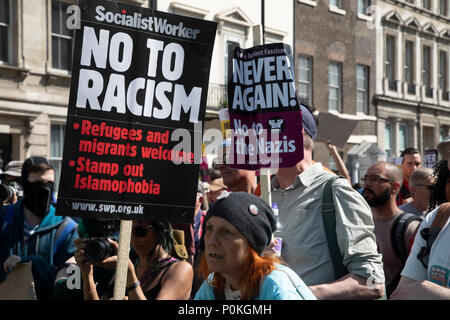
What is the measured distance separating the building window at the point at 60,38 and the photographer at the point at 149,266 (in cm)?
1289

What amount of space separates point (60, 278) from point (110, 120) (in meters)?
1.17

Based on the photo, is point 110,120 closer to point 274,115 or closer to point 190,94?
point 190,94

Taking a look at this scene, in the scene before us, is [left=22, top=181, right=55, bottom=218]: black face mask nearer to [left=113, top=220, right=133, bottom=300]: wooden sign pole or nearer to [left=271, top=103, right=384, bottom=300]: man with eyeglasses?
[left=113, top=220, right=133, bottom=300]: wooden sign pole

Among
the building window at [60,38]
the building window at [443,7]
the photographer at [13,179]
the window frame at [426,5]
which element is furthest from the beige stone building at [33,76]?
the building window at [443,7]

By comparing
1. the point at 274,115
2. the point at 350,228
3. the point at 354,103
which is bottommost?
the point at 350,228

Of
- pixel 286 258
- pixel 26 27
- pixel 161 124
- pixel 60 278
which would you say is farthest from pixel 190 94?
pixel 26 27

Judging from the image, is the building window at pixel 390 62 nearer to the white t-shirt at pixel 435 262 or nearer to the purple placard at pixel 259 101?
the purple placard at pixel 259 101

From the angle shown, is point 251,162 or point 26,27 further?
point 26,27

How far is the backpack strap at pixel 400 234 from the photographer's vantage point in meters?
4.63

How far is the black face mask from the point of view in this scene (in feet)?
14.6

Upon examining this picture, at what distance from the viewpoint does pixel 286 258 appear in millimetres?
3100

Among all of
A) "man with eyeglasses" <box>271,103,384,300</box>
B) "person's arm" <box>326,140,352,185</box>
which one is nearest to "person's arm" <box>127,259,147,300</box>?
"man with eyeglasses" <box>271,103,384,300</box>

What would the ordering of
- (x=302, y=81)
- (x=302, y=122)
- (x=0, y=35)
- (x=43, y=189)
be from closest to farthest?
(x=302, y=122) → (x=43, y=189) → (x=0, y=35) → (x=302, y=81)

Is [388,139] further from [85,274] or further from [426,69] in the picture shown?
[85,274]
